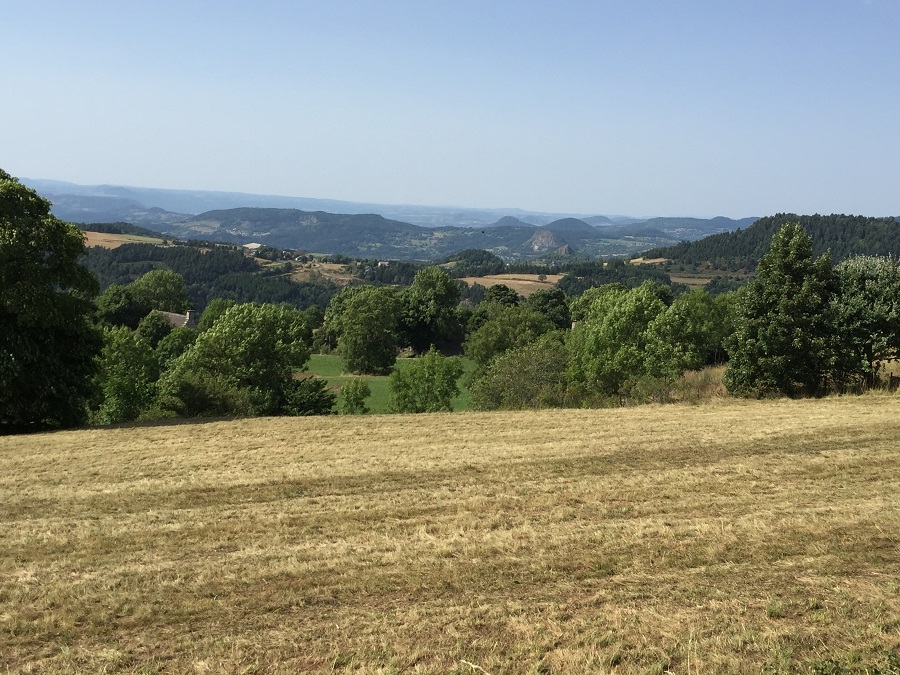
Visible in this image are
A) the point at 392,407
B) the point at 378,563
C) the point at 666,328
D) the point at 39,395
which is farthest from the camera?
the point at 392,407

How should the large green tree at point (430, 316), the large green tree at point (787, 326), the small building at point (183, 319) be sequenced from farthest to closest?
the small building at point (183, 319) → the large green tree at point (430, 316) → the large green tree at point (787, 326)

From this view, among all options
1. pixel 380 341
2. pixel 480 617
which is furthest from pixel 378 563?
pixel 380 341

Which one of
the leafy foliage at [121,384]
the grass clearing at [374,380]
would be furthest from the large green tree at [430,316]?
the leafy foliage at [121,384]

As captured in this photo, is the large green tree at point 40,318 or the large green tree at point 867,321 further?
the large green tree at point 867,321

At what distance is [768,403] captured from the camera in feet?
102

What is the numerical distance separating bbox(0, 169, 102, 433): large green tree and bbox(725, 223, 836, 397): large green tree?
3154 centimetres

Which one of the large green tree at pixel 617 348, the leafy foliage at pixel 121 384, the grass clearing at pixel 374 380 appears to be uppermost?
the large green tree at pixel 617 348

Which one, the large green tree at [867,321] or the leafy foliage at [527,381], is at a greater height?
the large green tree at [867,321]

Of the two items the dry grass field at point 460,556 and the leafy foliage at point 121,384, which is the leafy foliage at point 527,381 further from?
the leafy foliage at point 121,384

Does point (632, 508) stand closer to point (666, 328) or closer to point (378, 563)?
point (378, 563)

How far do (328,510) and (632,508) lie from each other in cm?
700

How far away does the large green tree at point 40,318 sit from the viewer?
2728 centimetres

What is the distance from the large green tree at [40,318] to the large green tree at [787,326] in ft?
103

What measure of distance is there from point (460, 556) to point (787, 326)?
88.8ft
